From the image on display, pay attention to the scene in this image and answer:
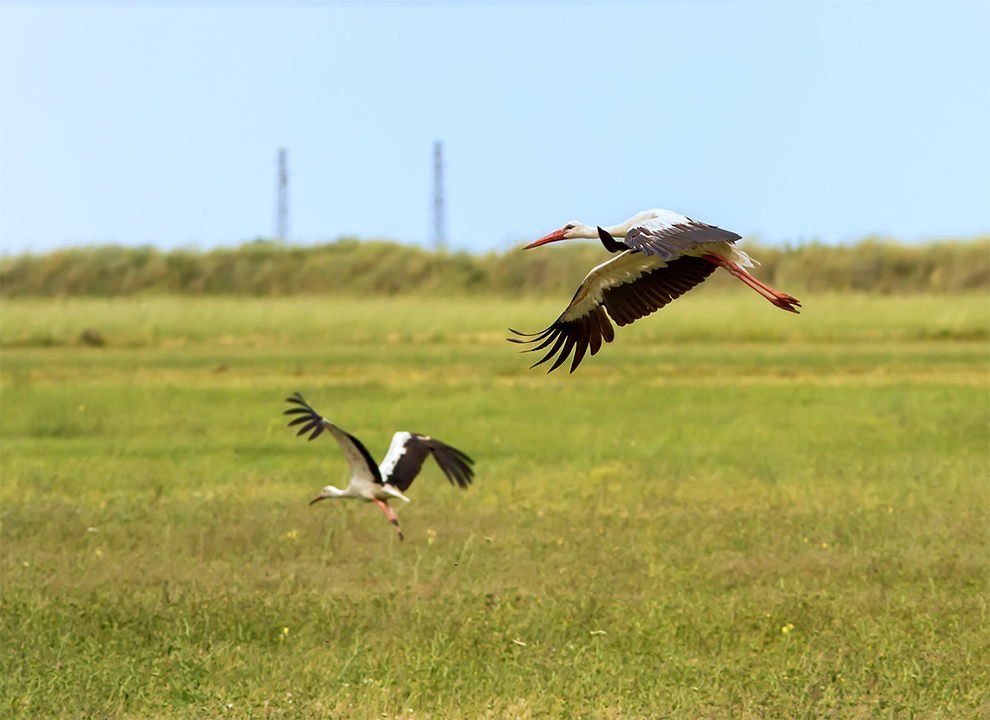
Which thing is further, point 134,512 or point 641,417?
point 641,417

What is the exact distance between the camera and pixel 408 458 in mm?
7996

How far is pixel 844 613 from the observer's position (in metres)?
7.89

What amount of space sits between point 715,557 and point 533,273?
27.2 metres

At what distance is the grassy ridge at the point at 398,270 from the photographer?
34906mm

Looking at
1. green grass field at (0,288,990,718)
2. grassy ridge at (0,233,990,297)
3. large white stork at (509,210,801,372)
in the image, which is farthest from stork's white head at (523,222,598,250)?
grassy ridge at (0,233,990,297)

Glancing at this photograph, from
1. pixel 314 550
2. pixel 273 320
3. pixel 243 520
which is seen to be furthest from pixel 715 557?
pixel 273 320

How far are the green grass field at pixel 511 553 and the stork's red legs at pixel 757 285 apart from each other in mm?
2944

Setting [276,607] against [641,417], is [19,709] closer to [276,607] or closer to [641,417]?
[276,607]

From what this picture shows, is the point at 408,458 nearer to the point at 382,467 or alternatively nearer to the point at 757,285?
the point at 382,467

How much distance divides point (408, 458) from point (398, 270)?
28656 millimetres

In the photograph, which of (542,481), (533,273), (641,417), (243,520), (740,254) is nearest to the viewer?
(740,254)

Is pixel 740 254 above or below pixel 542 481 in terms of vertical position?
above

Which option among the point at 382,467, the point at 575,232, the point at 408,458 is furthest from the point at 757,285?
the point at 408,458

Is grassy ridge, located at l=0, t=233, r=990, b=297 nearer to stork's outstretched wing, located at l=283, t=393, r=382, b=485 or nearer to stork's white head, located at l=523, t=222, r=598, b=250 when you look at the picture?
stork's outstretched wing, located at l=283, t=393, r=382, b=485
